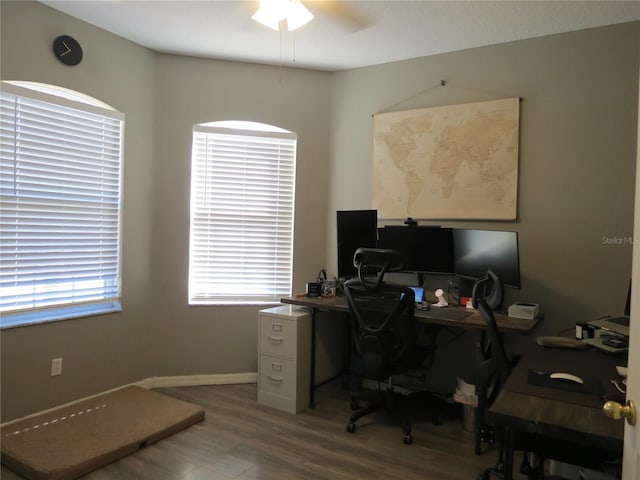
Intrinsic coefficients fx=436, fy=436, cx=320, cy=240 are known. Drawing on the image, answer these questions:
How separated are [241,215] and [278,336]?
117cm

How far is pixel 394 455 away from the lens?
268 centimetres

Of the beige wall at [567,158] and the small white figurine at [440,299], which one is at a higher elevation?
the beige wall at [567,158]

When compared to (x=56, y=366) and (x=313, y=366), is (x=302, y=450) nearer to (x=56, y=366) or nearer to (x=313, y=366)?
(x=313, y=366)

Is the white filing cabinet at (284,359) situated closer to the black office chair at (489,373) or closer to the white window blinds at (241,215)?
the white window blinds at (241,215)

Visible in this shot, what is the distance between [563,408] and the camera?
4.78ft

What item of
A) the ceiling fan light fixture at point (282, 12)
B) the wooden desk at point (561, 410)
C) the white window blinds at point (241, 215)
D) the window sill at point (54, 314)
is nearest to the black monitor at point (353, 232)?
the white window blinds at point (241, 215)

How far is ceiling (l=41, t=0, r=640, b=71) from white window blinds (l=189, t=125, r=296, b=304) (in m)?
0.76

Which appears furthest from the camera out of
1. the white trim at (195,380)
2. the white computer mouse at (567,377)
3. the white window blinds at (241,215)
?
the white window blinds at (241,215)

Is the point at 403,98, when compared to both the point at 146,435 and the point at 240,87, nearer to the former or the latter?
the point at 240,87

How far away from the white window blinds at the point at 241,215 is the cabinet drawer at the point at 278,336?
563 mm

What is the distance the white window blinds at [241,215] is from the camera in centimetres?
384

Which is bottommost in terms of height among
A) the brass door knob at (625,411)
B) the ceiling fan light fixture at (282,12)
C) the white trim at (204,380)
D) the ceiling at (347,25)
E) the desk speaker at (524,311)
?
the white trim at (204,380)

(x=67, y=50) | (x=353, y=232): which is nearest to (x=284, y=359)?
(x=353, y=232)

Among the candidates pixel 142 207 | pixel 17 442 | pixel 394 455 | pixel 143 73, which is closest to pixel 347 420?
pixel 394 455
